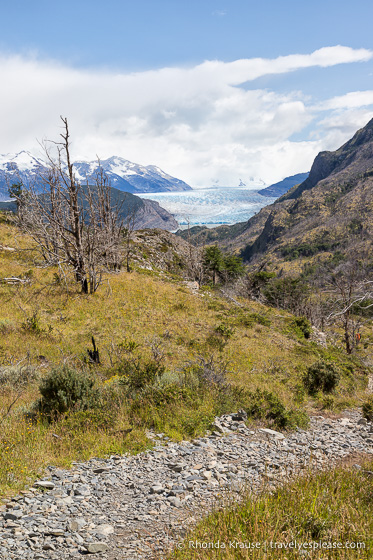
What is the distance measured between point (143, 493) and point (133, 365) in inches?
258

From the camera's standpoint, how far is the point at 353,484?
4.05m

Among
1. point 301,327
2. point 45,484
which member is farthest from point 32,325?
point 301,327

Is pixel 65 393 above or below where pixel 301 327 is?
above

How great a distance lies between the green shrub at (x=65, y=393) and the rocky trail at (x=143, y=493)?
1.87 m

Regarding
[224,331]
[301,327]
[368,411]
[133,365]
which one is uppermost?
[133,365]

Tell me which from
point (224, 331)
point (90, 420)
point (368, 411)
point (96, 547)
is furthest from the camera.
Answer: point (224, 331)

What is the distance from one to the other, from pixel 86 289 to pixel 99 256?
3.37m

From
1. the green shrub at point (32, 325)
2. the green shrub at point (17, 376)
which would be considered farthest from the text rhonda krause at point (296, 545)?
the green shrub at point (32, 325)

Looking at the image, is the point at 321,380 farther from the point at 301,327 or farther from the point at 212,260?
the point at 212,260

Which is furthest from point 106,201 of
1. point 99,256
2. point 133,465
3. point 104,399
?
point 133,465

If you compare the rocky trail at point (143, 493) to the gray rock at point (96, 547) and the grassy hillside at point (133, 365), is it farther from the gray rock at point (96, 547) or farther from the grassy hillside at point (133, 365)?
the grassy hillside at point (133, 365)

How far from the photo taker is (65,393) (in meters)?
7.05

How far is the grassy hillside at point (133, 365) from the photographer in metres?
6.06

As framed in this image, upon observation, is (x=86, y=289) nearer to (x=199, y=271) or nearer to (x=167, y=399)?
(x=167, y=399)
